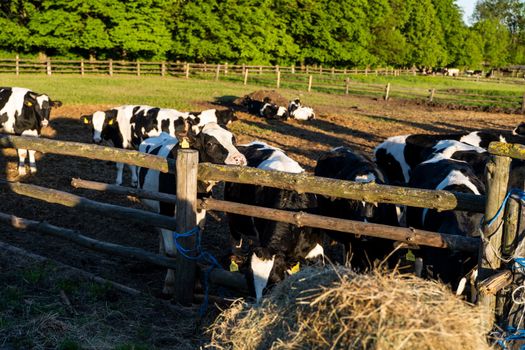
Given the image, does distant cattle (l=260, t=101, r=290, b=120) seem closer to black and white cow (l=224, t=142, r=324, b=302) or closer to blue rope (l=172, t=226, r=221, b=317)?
black and white cow (l=224, t=142, r=324, b=302)

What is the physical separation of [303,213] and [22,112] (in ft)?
32.9

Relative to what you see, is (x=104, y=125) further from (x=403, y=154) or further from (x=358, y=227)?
(x=358, y=227)

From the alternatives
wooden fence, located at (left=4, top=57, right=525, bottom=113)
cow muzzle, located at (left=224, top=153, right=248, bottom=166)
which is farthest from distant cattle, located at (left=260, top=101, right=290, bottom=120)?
cow muzzle, located at (left=224, top=153, right=248, bottom=166)

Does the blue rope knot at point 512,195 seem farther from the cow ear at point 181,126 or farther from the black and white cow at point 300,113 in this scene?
the black and white cow at point 300,113

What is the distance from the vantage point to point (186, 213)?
5605 millimetres

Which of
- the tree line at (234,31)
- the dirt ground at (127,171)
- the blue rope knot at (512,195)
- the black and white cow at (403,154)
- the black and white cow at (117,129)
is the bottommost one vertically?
the dirt ground at (127,171)

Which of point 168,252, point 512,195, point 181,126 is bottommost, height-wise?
point 168,252

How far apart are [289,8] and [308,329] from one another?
60.2 metres

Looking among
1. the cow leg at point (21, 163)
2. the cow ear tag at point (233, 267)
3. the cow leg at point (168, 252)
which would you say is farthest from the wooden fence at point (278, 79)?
the cow ear tag at point (233, 267)

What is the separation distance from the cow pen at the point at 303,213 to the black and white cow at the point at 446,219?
0.54 m

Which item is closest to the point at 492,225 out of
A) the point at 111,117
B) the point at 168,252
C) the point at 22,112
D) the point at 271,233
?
the point at 271,233

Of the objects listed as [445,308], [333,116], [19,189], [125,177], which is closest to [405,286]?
[445,308]

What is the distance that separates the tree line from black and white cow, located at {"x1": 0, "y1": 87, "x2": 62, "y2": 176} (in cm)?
3457

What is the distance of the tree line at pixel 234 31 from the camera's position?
45.3m
